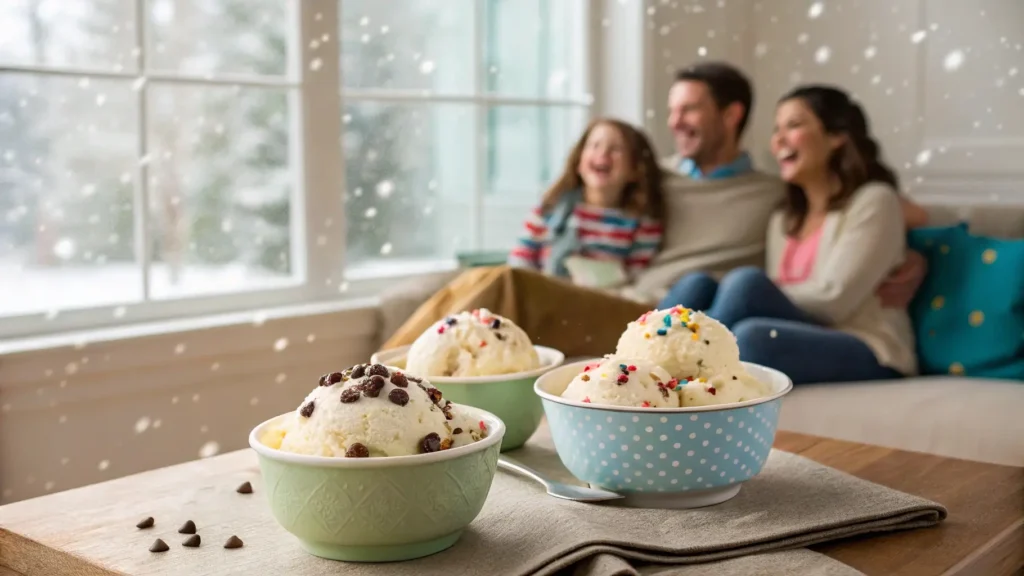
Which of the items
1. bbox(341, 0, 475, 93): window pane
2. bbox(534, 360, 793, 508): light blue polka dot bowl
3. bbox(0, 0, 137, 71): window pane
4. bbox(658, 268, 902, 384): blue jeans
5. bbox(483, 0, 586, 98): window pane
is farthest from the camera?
bbox(483, 0, 586, 98): window pane

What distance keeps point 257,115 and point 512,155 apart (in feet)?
3.02

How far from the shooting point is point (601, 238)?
2742 millimetres

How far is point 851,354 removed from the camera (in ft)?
7.35

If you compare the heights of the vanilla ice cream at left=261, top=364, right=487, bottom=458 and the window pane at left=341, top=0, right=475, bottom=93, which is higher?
the window pane at left=341, top=0, right=475, bottom=93

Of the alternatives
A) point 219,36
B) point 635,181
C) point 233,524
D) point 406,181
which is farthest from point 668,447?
point 406,181

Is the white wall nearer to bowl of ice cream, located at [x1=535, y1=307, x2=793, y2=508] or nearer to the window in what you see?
the window

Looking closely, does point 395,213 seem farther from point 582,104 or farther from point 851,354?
point 851,354

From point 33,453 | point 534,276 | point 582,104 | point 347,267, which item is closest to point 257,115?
point 347,267

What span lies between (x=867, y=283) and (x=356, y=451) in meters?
1.77

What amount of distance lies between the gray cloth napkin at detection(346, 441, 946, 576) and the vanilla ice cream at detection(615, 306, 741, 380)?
0.14 meters

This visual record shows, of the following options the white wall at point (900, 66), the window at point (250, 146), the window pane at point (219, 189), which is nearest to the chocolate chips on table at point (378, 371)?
the window at point (250, 146)

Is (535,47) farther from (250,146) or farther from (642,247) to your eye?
(250,146)

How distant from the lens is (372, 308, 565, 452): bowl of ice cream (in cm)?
118

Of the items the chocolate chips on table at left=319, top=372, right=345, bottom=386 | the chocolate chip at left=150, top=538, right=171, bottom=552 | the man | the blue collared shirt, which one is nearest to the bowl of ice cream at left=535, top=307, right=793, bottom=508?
the chocolate chips on table at left=319, top=372, right=345, bottom=386
